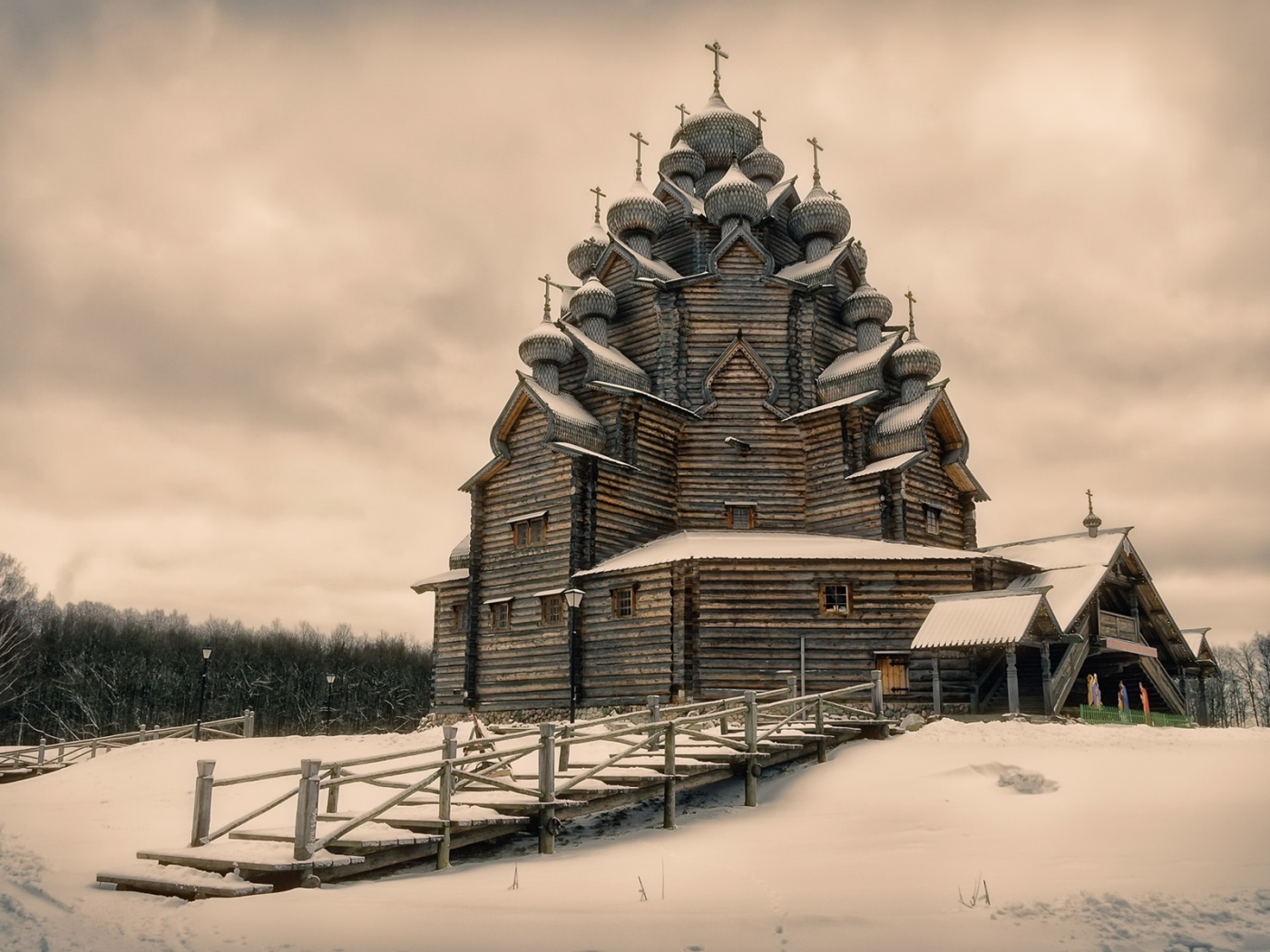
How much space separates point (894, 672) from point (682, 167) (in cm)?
2086

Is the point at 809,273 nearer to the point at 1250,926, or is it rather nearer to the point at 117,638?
the point at 1250,926

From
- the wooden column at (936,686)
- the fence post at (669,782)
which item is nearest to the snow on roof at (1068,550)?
the wooden column at (936,686)

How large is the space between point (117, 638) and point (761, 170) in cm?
5614

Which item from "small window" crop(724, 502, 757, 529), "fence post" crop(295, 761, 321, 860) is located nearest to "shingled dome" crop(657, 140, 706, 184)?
"small window" crop(724, 502, 757, 529)

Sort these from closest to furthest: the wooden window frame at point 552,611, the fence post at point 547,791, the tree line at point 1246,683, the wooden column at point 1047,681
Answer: the fence post at point 547,791 → the wooden column at point 1047,681 → the wooden window frame at point 552,611 → the tree line at point 1246,683

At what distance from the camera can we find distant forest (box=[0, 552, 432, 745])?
62906mm

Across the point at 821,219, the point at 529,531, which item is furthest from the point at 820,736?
the point at 821,219

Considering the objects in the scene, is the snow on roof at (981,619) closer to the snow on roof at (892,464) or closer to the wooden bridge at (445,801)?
the wooden bridge at (445,801)

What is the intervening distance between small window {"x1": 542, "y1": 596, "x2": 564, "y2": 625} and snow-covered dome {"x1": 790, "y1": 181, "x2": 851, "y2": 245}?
1640cm

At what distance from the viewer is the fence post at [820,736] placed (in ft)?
61.6

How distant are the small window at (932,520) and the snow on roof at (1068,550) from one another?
59.9 inches

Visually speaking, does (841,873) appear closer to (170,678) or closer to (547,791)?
(547,791)

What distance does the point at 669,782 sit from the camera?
51.0 feet

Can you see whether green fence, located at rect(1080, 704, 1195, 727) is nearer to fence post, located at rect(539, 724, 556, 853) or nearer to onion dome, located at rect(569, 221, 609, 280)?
fence post, located at rect(539, 724, 556, 853)
